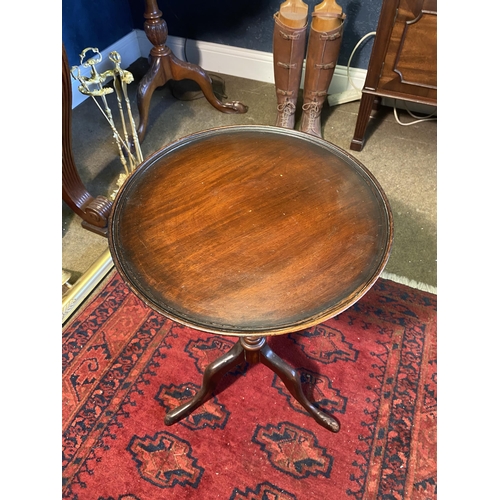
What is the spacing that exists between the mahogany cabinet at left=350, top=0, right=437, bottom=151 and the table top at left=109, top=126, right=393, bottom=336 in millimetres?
721

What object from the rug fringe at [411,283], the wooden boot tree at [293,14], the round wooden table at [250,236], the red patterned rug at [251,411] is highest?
the wooden boot tree at [293,14]

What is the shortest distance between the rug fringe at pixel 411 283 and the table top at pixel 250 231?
57cm

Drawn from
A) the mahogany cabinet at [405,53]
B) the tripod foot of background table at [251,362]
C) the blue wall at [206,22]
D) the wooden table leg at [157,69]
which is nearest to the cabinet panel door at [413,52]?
the mahogany cabinet at [405,53]

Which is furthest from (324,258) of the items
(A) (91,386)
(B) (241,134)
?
(A) (91,386)

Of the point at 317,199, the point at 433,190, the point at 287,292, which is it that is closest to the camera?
the point at 287,292

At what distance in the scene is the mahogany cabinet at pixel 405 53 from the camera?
1.38 m

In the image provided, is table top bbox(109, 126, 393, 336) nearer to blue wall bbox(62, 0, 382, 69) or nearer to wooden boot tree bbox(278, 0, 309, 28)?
wooden boot tree bbox(278, 0, 309, 28)

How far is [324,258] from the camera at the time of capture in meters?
0.79

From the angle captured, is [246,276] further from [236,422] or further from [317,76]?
[317,76]

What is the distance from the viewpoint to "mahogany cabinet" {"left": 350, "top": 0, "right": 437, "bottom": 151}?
1.38 m

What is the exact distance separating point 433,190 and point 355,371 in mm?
891

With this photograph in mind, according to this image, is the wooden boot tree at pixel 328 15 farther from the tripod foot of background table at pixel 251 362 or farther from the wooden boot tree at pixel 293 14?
the tripod foot of background table at pixel 251 362

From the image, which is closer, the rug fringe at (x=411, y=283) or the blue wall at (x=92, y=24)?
the rug fringe at (x=411, y=283)

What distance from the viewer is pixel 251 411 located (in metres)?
1.12
